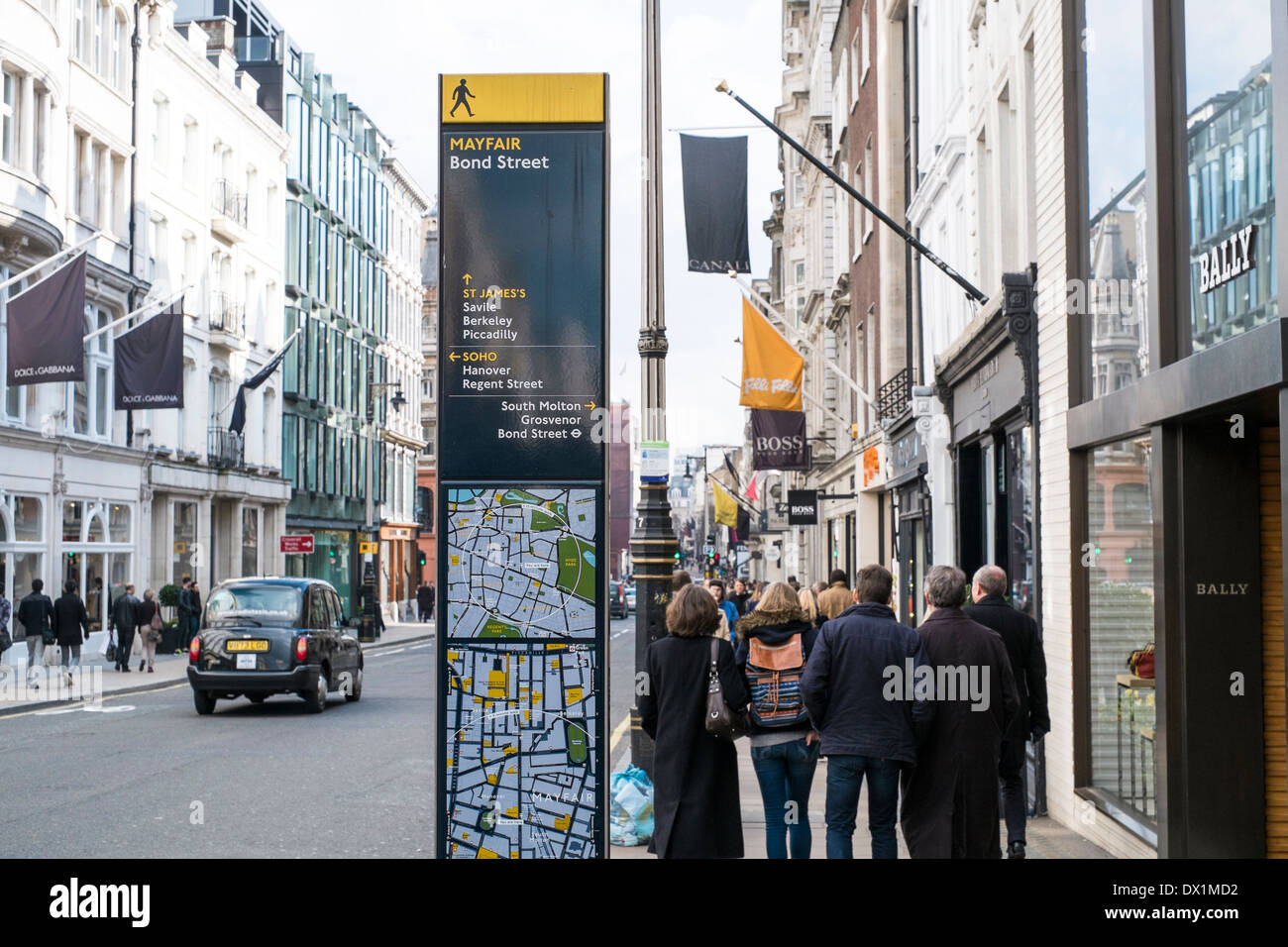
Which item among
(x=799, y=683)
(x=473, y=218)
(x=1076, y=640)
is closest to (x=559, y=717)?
(x=799, y=683)

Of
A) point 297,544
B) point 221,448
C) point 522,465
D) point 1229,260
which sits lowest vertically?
point 297,544

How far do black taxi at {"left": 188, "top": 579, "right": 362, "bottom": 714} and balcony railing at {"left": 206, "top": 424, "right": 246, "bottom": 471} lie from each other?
23545 millimetres

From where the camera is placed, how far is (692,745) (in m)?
7.84

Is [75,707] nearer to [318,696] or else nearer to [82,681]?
[318,696]

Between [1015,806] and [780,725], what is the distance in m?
1.94

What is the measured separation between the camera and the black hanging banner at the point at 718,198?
16.0 metres

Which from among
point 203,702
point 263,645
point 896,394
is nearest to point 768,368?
point 896,394

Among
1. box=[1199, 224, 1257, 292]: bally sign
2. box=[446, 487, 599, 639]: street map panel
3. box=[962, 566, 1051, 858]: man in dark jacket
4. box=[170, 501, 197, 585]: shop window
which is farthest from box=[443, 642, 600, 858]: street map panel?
box=[170, 501, 197, 585]: shop window

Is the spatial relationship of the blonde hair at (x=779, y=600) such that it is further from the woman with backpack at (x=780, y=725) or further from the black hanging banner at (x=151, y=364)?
the black hanging banner at (x=151, y=364)

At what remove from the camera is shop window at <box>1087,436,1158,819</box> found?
930 centimetres

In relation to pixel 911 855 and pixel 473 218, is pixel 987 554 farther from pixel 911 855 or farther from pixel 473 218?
pixel 473 218

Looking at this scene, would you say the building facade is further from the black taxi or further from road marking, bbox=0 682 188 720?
the black taxi

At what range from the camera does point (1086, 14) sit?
10.7 m

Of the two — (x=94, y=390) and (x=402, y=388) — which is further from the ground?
(x=402, y=388)
